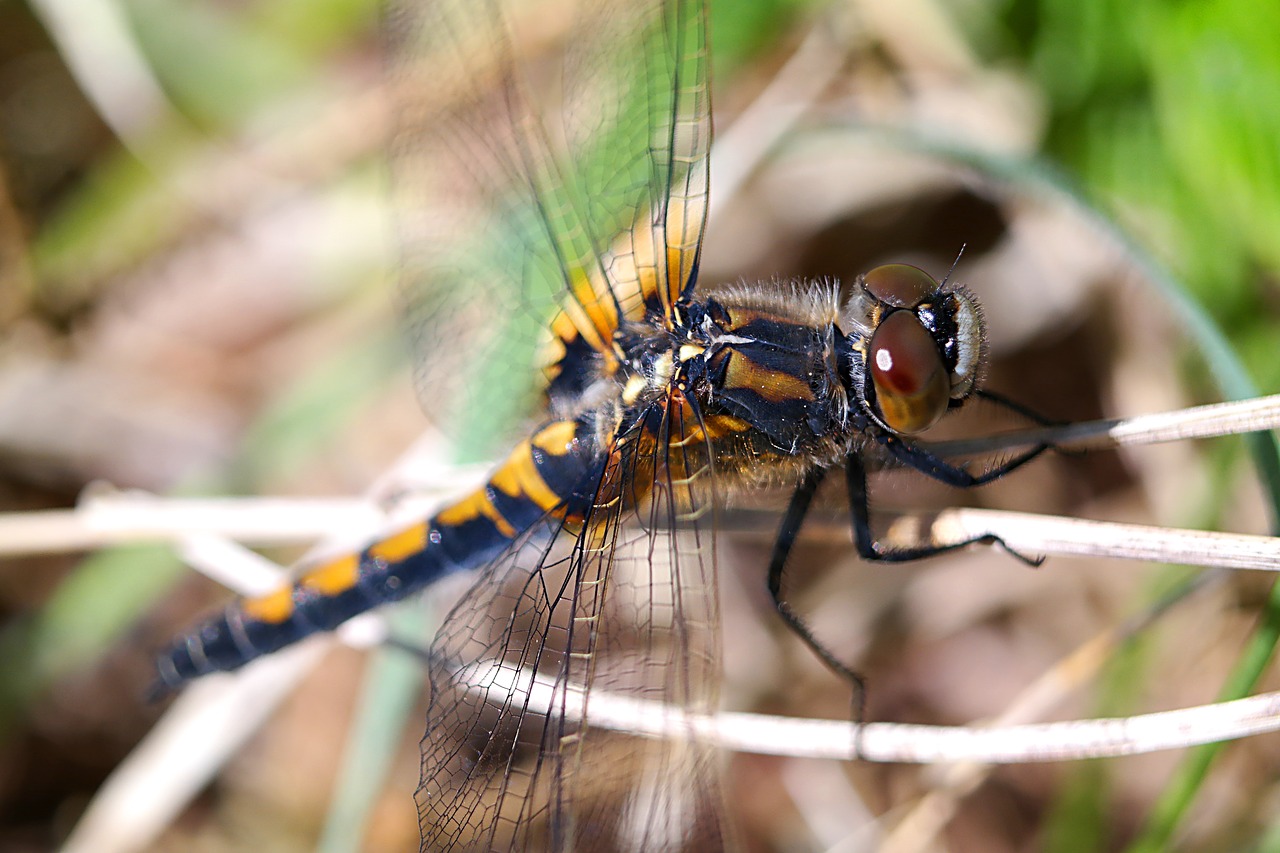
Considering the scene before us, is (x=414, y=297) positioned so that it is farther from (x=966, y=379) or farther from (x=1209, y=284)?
(x=1209, y=284)

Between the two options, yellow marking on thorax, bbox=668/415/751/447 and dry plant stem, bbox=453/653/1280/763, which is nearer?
dry plant stem, bbox=453/653/1280/763

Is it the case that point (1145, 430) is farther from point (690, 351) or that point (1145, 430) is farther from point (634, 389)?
point (634, 389)

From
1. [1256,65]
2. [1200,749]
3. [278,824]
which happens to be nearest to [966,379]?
[1200,749]

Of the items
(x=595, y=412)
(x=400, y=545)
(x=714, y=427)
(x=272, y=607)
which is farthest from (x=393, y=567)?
(x=714, y=427)

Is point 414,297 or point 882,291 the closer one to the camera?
point 882,291

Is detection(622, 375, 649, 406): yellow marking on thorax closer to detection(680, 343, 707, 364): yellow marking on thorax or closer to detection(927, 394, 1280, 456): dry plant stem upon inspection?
detection(680, 343, 707, 364): yellow marking on thorax

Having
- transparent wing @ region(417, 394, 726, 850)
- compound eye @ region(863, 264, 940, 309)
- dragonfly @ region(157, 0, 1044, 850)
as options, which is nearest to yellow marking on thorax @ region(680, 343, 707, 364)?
dragonfly @ region(157, 0, 1044, 850)
